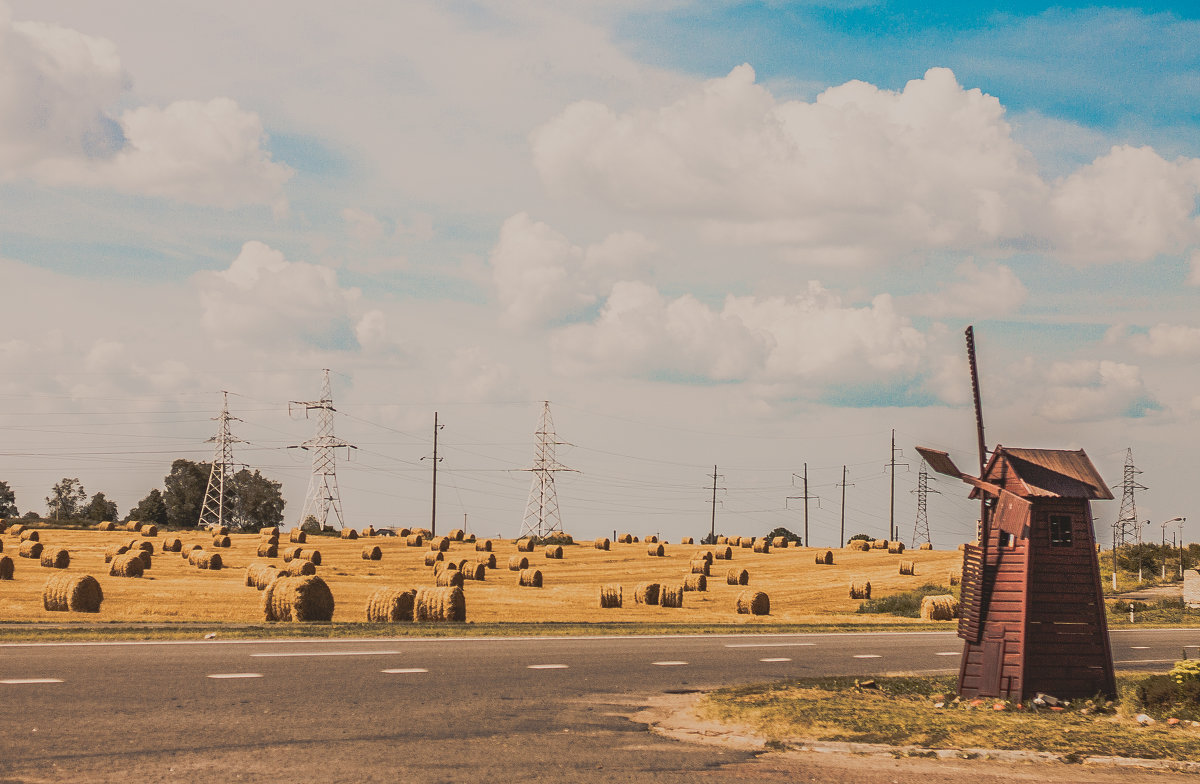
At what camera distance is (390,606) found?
32250mm

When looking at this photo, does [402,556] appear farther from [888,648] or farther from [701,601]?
[888,648]

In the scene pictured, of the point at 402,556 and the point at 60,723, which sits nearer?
the point at 60,723

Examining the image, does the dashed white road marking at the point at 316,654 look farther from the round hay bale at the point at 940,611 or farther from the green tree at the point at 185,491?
the green tree at the point at 185,491

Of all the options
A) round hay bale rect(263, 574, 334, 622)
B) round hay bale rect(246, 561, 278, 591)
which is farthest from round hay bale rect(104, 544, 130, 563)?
round hay bale rect(263, 574, 334, 622)

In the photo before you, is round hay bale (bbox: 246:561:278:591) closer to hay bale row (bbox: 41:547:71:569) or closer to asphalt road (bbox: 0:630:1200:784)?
hay bale row (bbox: 41:547:71:569)

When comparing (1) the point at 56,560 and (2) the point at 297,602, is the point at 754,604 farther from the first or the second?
(1) the point at 56,560

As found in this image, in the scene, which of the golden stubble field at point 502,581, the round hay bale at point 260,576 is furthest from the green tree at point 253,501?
the round hay bale at point 260,576

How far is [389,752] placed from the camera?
11.8m

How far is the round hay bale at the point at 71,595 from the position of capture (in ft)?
109

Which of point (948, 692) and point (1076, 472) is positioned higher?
point (1076, 472)

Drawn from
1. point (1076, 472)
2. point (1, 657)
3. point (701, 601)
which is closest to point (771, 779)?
point (1076, 472)

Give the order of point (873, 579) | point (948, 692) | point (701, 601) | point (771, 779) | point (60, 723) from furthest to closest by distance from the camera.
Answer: point (873, 579) → point (701, 601) → point (948, 692) → point (60, 723) → point (771, 779)

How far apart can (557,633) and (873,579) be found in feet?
113

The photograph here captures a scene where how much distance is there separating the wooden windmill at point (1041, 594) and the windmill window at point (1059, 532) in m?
0.01
